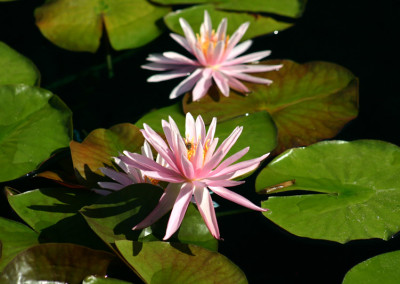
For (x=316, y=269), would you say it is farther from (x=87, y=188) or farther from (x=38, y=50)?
(x=38, y=50)

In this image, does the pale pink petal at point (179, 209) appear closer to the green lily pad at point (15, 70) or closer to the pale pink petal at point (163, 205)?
the pale pink petal at point (163, 205)

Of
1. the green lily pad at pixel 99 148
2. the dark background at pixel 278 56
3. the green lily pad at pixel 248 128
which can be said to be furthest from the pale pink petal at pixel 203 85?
the green lily pad at pixel 99 148

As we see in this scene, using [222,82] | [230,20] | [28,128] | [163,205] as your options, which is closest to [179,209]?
[163,205]

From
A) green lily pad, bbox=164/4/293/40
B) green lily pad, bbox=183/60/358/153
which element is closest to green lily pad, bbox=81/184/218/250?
green lily pad, bbox=183/60/358/153

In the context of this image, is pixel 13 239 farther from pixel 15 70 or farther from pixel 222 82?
pixel 222 82

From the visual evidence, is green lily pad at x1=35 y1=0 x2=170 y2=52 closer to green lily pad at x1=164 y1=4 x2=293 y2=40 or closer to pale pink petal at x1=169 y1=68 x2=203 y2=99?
green lily pad at x1=164 y1=4 x2=293 y2=40

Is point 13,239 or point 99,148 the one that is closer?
Result: point 13,239
